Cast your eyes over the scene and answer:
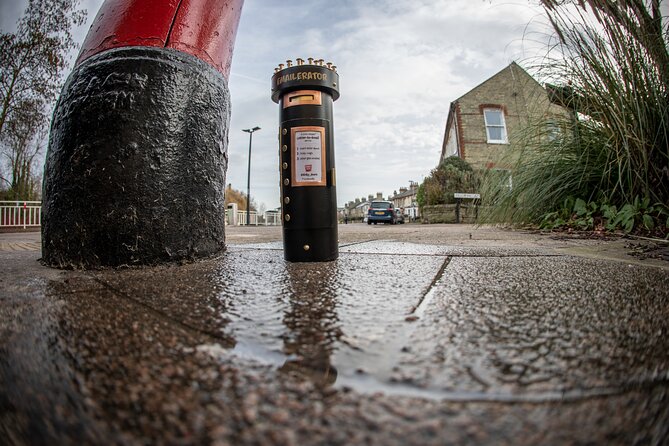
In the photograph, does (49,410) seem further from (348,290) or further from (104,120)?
(104,120)

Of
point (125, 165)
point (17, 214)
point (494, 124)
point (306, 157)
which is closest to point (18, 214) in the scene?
point (17, 214)

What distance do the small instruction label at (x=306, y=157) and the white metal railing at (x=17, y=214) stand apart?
1507 cm

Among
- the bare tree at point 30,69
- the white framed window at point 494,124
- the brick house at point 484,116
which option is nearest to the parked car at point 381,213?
the brick house at point 484,116

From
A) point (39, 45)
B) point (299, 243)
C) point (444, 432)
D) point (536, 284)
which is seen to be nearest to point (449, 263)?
point (536, 284)

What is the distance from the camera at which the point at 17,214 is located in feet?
40.9

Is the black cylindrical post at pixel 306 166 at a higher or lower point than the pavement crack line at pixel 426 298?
higher

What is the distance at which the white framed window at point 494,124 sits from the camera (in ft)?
48.5

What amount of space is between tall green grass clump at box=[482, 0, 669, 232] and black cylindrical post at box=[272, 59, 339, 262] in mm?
1904

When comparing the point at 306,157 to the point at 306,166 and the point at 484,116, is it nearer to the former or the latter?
the point at 306,166

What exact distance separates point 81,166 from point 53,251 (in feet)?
1.21

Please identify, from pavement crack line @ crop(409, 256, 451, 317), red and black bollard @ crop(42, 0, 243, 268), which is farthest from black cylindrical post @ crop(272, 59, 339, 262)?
pavement crack line @ crop(409, 256, 451, 317)

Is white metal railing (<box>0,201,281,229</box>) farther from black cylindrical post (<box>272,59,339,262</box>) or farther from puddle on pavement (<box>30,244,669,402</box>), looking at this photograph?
puddle on pavement (<box>30,244,669,402</box>)

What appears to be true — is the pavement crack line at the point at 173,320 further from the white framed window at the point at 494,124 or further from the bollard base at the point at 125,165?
the white framed window at the point at 494,124

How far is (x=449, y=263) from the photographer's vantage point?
134 cm
